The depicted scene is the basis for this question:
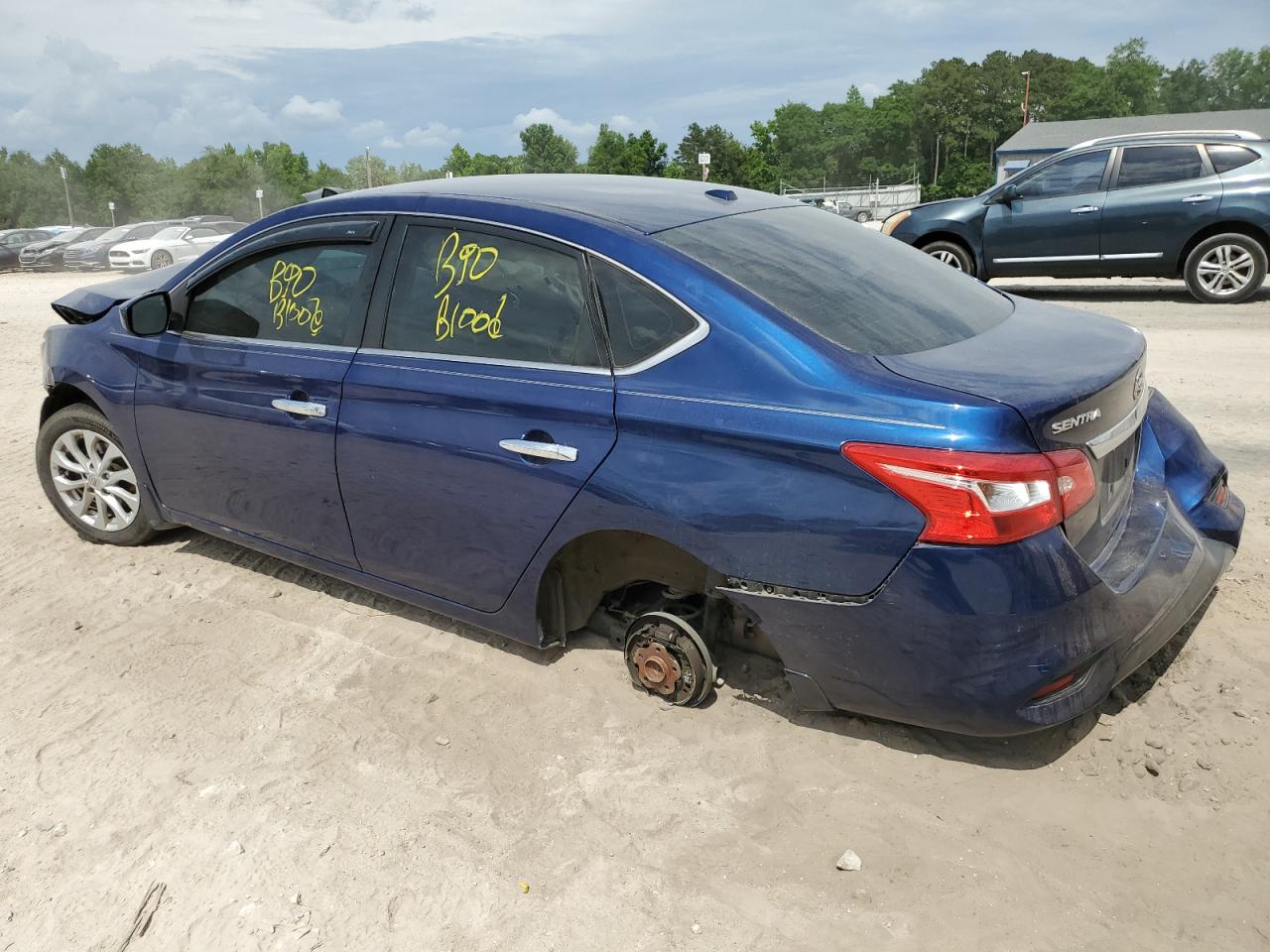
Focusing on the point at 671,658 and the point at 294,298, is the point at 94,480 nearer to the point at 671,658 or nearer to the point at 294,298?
the point at 294,298

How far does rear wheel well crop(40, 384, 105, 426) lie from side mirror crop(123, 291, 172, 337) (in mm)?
728

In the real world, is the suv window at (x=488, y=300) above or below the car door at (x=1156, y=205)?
above

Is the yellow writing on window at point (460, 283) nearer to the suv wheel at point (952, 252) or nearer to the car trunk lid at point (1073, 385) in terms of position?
the car trunk lid at point (1073, 385)

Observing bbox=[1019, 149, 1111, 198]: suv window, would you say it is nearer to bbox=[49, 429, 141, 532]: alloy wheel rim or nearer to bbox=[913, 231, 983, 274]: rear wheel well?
bbox=[913, 231, 983, 274]: rear wheel well

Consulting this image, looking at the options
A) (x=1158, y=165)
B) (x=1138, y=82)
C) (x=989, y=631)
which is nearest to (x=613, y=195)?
(x=989, y=631)

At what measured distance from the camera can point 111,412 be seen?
4484 millimetres

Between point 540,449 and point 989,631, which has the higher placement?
point 540,449

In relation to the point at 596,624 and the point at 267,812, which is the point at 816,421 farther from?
the point at 267,812

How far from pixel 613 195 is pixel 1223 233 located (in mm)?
9803

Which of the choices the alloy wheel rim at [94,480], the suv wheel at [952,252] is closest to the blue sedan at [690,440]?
the alloy wheel rim at [94,480]

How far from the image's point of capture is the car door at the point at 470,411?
3.15 m

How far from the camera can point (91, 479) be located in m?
4.82

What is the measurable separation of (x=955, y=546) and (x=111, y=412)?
3.66m

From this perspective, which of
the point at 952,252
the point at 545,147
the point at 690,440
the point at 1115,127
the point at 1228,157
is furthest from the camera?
the point at 545,147
